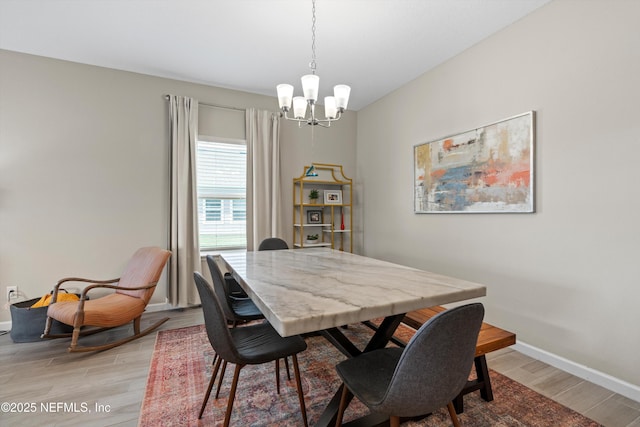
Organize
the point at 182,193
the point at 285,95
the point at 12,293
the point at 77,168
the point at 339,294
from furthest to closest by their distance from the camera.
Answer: the point at 182,193 → the point at 77,168 → the point at 12,293 → the point at 285,95 → the point at 339,294

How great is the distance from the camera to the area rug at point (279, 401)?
Answer: 164cm

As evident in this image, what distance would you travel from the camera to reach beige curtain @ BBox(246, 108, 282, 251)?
3.87m

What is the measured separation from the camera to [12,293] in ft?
9.60

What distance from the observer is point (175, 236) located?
3.46 meters

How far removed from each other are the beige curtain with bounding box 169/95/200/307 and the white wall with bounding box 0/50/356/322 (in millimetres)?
153

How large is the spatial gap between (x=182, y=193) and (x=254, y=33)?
1958 mm

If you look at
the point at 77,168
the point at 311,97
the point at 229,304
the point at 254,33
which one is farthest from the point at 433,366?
the point at 77,168

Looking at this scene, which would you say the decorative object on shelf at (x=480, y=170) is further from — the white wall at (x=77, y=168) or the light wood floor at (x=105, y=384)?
the white wall at (x=77, y=168)

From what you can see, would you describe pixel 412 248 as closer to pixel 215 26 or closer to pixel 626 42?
pixel 626 42

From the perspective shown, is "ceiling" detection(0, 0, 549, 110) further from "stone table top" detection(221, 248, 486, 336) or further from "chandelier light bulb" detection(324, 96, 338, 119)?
"stone table top" detection(221, 248, 486, 336)

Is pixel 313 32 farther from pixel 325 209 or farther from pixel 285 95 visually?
pixel 325 209

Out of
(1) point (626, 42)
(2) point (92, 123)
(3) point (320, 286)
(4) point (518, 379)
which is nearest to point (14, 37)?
(2) point (92, 123)

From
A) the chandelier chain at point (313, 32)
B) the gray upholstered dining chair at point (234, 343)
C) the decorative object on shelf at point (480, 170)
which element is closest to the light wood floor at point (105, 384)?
the gray upholstered dining chair at point (234, 343)

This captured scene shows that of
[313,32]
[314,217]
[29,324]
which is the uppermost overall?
[313,32]
